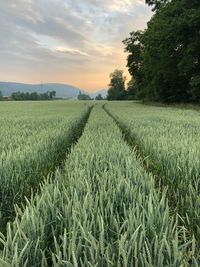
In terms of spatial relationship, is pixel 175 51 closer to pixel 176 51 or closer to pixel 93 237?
pixel 176 51

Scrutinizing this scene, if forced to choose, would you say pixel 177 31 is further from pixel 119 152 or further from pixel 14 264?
pixel 14 264

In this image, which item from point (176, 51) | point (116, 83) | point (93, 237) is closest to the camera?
point (93, 237)

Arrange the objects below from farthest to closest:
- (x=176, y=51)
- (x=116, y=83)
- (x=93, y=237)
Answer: (x=116, y=83) → (x=176, y=51) → (x=93, y=237)

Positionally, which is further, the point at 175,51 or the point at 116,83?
the point at 116,83

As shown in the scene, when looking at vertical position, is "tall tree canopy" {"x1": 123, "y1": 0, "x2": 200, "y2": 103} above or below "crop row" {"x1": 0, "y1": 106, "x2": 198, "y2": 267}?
above

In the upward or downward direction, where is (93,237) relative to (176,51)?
downward

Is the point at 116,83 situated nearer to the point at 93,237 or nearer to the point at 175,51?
the point at 175,51

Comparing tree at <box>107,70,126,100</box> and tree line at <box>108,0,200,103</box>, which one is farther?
tree at <box>107,70,126,100</box>

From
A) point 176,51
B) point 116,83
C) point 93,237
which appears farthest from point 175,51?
point 116,83

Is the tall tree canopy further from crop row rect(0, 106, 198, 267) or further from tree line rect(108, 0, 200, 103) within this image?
crop row rect(0, 106, 198, 267)

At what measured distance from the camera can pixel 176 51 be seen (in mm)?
34906

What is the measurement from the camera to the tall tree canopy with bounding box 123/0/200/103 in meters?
30.3

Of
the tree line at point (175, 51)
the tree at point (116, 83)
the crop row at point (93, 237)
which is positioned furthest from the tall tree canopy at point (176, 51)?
the tree at point (116, 83)

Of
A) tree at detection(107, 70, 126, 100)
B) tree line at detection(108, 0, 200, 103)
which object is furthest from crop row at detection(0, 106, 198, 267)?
tree at detection(107, 70, 126, 100)
